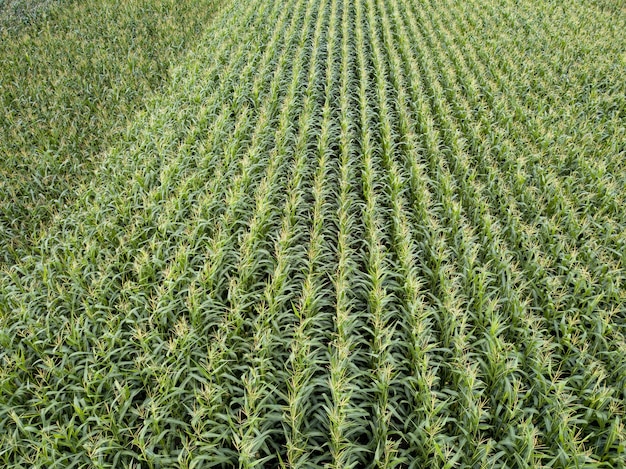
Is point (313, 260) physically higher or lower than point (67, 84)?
lower

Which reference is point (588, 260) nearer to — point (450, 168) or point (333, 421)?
point (450, 168)

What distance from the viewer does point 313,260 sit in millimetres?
3834

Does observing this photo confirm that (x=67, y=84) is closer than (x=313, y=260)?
No

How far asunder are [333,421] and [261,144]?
3.93 meters

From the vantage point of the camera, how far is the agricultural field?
8.97ft

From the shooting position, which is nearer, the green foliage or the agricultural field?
the agricultural field

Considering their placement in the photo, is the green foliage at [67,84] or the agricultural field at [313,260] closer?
the agricultural field at [313,260]

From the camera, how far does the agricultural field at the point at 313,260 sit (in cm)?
273

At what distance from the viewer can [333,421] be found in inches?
102

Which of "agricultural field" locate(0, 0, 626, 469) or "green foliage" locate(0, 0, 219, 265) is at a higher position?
"green foliage" locate(0, 0, 219, 265)

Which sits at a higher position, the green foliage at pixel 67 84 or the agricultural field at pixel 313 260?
the green foliage at pixel 67 84

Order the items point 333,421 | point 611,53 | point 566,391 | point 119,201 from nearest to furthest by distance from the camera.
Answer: point 333,421 → point 566,391 → point 119,201 → point 611,53

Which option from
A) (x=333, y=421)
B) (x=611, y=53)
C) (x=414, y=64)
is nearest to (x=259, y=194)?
(x=333, y=421)

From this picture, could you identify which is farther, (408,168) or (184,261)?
(408,168)
